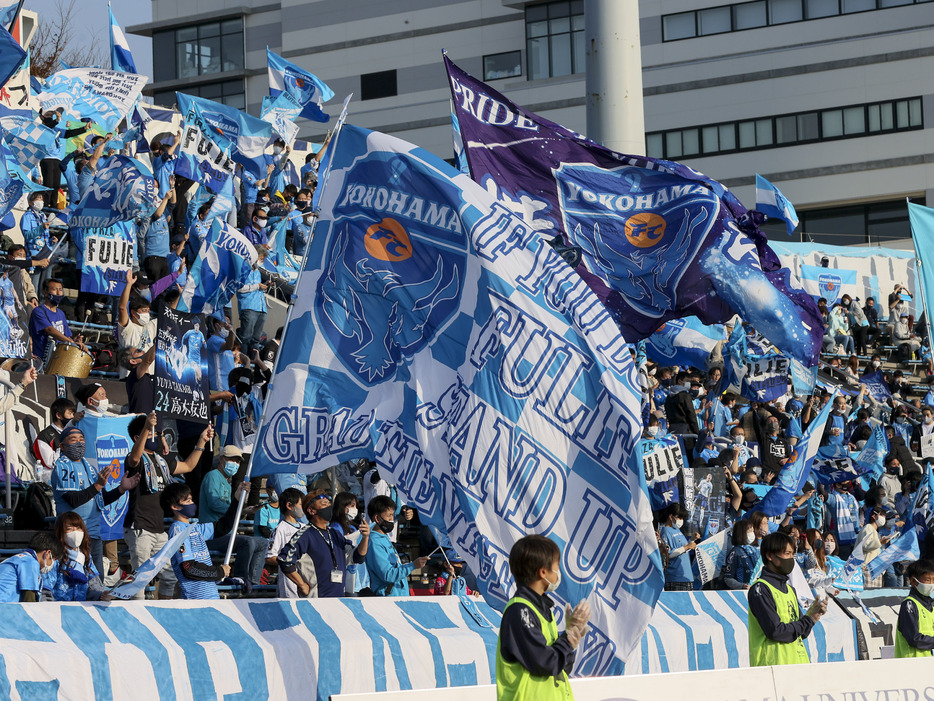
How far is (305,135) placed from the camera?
49.0 metres

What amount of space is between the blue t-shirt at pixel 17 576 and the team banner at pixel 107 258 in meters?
7.77

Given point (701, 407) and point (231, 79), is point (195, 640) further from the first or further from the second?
point (231, 79)

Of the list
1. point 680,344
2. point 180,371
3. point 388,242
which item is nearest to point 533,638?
point 388,242

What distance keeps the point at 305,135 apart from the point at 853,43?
60.8ft

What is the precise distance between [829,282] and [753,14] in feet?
60.3

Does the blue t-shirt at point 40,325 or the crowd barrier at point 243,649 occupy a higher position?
the blue t-shirt at point 40,325

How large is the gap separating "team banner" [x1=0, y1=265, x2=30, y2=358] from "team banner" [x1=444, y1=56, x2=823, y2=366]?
5128 mm

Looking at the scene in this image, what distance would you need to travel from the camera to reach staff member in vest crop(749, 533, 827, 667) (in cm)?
828

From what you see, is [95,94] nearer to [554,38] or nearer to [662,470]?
[662,470]

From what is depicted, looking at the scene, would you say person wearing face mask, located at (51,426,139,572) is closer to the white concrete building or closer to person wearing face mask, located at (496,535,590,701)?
person wearing face mask, located at (496,535,590,701)

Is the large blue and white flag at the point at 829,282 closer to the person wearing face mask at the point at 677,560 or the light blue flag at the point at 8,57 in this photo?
the person wearing face mask at the point at 677,560

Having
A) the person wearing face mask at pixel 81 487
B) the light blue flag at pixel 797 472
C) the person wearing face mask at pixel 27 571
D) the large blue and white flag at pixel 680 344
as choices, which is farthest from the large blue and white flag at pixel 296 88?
the person wearing face mask at pixel 27 571

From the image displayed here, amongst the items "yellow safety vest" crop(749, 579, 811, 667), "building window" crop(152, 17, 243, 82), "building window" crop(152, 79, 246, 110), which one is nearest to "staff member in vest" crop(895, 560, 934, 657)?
"yellow safety vest" crop(749, 579, 811, 667)

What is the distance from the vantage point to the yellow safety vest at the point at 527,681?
612 cm
